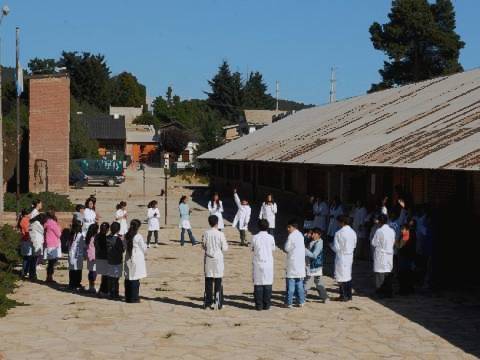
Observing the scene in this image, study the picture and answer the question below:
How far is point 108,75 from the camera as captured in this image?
104 metres

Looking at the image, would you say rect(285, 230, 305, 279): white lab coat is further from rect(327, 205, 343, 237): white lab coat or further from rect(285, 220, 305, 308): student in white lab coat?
rect(327, 205, 343, 237): white lab coat

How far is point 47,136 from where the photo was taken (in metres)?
35.8

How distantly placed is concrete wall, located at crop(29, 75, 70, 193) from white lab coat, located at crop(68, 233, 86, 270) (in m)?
22.8

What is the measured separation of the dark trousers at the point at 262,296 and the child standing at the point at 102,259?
113 inches

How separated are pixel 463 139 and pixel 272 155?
1167cm

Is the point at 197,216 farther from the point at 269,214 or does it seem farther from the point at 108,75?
the point at 108,75

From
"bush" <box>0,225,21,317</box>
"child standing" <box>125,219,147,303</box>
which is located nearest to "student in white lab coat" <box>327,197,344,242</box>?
"child standing" <box>125,219,147,303</box>

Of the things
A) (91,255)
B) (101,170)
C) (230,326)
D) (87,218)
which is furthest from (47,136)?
(230,326)

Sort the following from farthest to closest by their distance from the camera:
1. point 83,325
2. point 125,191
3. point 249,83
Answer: point 249,83 < point 125,191 < point 83,325

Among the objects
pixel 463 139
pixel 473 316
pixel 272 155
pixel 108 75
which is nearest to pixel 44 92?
pixel 272 155

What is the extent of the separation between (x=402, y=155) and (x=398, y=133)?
3.62m

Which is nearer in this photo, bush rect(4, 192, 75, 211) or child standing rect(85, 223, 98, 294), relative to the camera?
child standing rect(85, 223, 98, 294)

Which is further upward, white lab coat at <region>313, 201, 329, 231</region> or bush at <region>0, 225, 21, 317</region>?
white lab coat at <region>313, 201, 329, 231</region>

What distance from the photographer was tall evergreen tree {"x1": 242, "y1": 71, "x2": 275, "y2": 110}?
10567 cm
